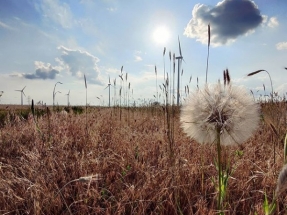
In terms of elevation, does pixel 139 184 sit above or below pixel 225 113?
below

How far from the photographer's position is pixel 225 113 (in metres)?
1.57

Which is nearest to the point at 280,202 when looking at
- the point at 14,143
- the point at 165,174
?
the point at 165,174

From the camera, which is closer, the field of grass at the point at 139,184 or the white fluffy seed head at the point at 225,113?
the white fluffy seed head at the point at 225,113

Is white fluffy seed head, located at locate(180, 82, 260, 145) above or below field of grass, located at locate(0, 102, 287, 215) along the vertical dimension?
above

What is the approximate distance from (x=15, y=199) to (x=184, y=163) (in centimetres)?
148

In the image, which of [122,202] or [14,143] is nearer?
[122,202]

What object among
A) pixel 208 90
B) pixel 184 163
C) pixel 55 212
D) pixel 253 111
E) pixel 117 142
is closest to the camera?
pixel 253 111

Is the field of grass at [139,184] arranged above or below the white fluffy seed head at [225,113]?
below

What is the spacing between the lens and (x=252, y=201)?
2.14 metres

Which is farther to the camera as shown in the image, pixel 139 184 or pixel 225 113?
pixel 139 184

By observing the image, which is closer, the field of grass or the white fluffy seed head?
the white fluffy seed head

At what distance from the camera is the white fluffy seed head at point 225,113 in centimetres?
156

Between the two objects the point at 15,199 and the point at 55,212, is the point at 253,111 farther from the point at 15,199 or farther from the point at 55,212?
the point at 15,199

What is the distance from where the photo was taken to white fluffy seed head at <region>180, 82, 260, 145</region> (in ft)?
5.12
